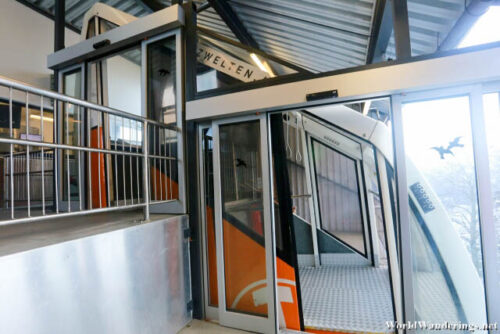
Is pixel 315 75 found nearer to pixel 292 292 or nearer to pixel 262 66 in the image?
pixel 262 66

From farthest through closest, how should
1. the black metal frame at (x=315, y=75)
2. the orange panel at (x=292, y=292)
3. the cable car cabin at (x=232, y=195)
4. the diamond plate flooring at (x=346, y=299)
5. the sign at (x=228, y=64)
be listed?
1. the sign at (x=228, y=64)
2. the diamond plate flooring at (x=346, y=299)
3. the orange panel at (x=292, y=292)
4. the black metal frame at (x=315, y=75)
5. the cable car cabin at (x=232, y=195)

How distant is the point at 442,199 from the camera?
1871 mm

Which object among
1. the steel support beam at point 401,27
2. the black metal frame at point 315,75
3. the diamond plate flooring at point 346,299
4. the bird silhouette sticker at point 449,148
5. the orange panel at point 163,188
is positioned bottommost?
the diamond plate flooring at point 346,299

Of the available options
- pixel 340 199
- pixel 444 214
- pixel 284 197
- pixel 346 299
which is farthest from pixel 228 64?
pixel 340 199

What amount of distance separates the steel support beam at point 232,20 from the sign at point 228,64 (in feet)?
4.73

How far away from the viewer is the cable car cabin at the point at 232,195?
1.57m

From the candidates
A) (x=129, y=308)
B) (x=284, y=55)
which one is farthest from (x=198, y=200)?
(x=284, y=55)

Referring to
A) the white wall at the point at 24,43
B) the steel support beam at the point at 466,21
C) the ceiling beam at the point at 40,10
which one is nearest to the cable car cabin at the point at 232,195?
the steel support beam at the point at 466,21

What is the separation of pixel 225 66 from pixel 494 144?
236 cm

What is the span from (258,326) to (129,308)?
1.13 m

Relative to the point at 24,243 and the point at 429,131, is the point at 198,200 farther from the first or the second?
the point at 429,131

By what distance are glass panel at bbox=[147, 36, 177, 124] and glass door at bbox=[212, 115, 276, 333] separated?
647 millimetres

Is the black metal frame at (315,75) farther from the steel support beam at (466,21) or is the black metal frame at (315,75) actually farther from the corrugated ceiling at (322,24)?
the corrugated ceiling at (322,24)

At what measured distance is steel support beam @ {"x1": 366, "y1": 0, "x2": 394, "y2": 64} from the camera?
2176mm
